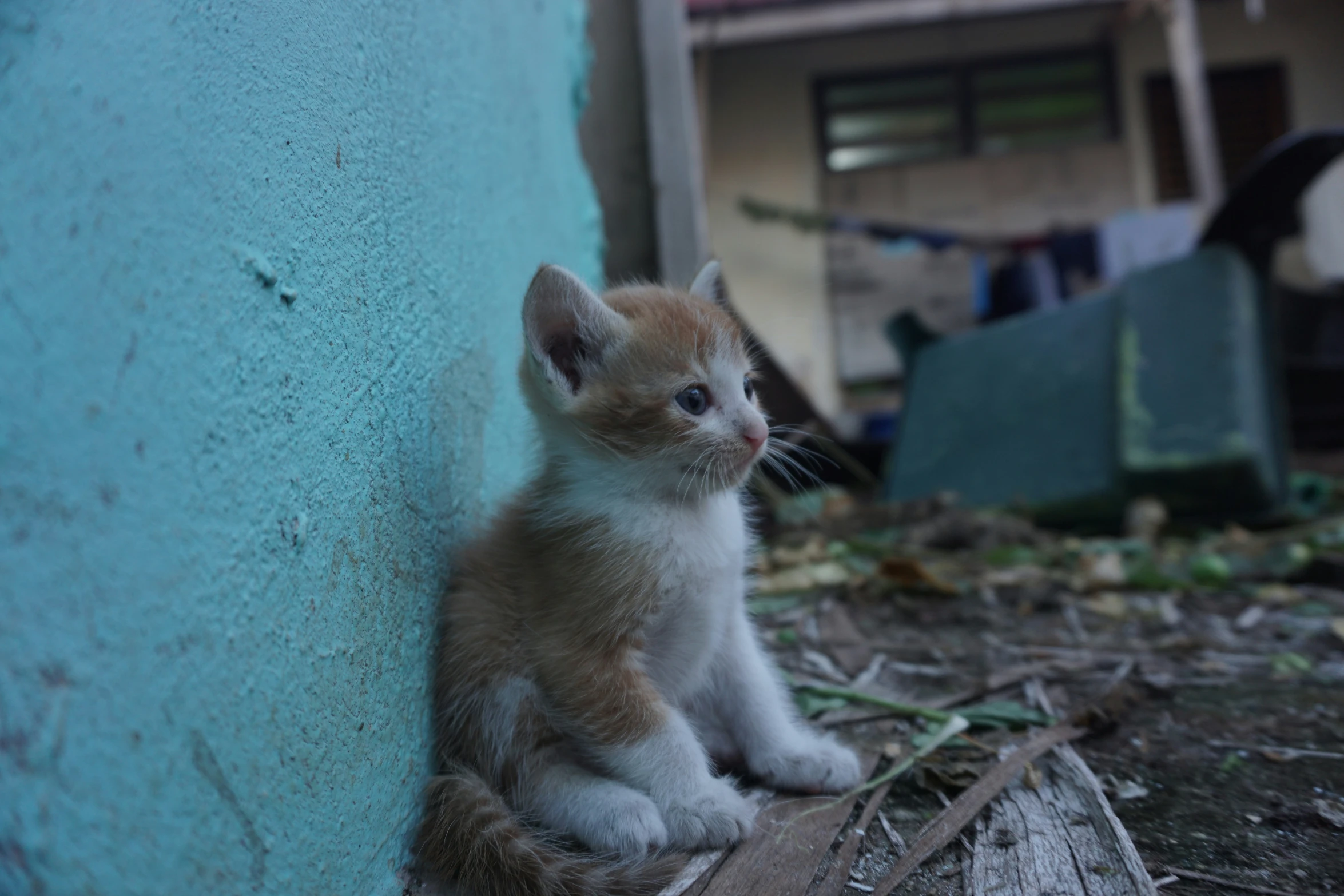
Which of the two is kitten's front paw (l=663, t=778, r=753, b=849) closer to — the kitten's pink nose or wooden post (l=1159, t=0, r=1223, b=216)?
the kitten's pink nose

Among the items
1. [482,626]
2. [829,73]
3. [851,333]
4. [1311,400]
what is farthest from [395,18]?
[829,73]

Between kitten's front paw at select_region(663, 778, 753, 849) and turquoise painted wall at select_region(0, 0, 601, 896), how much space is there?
1.38 ft

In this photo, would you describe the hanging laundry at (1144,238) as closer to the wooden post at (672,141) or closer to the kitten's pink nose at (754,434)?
the wooden post at (672,141)

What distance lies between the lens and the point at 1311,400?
20.2ft

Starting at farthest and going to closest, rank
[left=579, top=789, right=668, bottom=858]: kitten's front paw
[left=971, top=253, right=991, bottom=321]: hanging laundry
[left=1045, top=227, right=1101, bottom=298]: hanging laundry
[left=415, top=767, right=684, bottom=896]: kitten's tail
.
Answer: [left=971, top=253, right=991, bottom=321]: hanging laundry < [left=1045, top=227, right=1101, bottom=298]: hanging laundry < [left=579, top=789, right=668, bottom=858]: kitten's front paw < [left=415, top=767, right=684, bottom=896]: kitten's tail

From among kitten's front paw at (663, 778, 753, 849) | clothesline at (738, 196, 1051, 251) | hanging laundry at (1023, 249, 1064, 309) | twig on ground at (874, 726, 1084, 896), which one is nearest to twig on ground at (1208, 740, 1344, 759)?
twig on ground at (874, 726, 1084, 896)

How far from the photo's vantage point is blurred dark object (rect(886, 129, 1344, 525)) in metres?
3.74

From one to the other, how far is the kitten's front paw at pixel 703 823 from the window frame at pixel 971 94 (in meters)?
9.38

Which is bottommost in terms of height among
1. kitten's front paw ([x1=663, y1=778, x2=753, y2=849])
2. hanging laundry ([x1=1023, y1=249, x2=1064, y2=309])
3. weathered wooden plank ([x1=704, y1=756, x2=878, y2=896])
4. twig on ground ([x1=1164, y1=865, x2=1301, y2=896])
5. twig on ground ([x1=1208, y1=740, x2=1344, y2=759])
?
twig on ground ([x1=1208, y1=740, x2=1344, y2=759])

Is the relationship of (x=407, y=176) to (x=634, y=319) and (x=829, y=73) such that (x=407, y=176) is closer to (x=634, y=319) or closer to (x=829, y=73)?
(x=634, y=319)

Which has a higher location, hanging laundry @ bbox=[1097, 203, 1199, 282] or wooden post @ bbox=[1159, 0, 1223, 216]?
wooden post @ bbox=[1159, 0, 1223, 216]

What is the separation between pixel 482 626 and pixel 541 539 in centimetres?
20

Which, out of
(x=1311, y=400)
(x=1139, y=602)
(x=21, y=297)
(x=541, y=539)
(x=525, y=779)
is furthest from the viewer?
(x=1311, y=400)

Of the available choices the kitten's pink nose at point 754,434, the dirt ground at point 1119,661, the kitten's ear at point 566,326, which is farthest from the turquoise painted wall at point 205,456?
the dirt ground at point 1119,661
